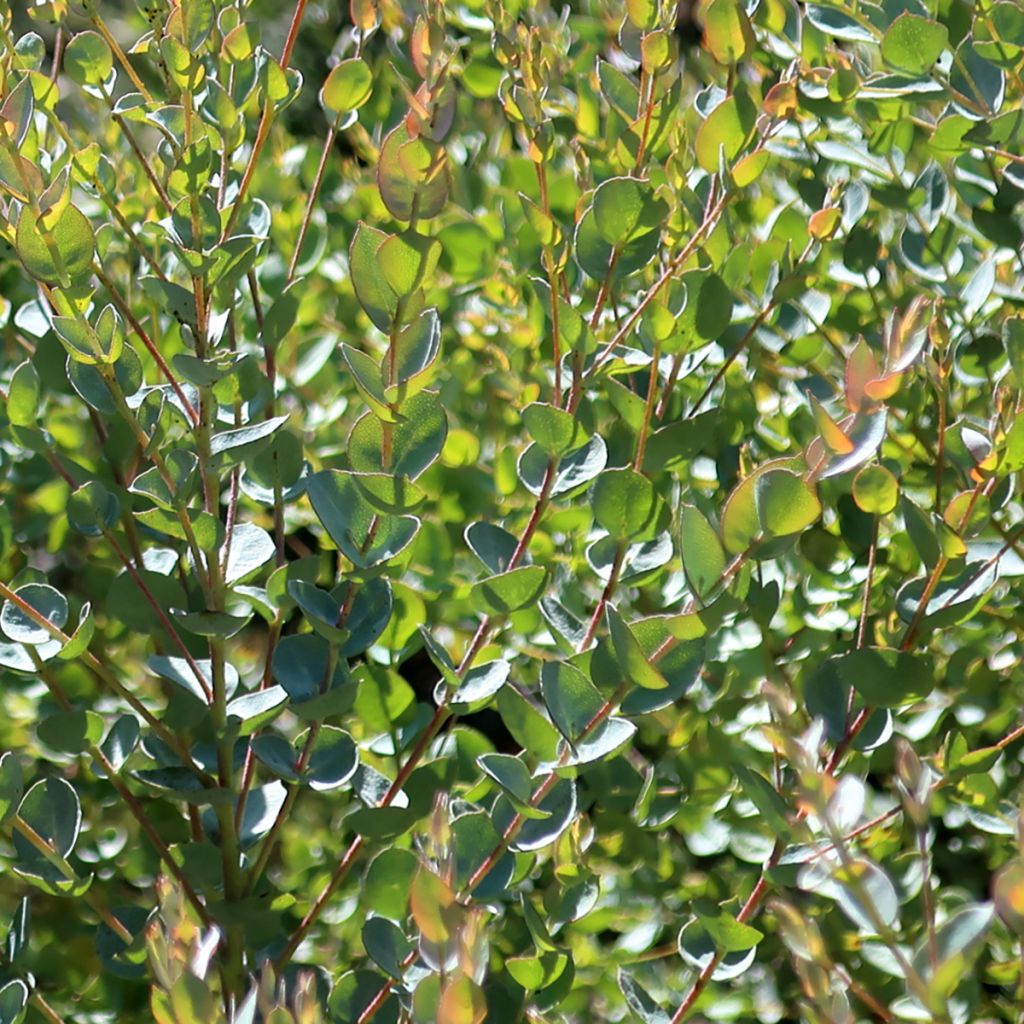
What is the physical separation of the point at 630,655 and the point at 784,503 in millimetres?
91

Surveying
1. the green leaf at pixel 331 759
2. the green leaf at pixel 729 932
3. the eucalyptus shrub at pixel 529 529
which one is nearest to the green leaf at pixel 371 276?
the eucalyptus shrub at pixel 529 529

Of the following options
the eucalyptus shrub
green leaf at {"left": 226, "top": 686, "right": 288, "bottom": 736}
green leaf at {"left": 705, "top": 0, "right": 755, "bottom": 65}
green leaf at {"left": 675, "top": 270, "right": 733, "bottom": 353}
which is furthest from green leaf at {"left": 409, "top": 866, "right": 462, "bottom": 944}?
green leaf at {"left": 705, "top": 0, "right": 755, "bottom": 65}

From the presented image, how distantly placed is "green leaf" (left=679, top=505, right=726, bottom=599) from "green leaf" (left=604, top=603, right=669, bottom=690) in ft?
0.11

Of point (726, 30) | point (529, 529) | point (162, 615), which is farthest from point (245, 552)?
point (726, 30)

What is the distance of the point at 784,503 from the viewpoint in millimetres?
548

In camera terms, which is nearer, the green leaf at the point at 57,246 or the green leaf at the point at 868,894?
the green leaf at the point at 868,894

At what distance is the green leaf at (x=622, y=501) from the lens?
2.13 ft

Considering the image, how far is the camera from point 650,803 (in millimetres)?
786

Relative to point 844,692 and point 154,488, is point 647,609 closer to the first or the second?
point 844,692

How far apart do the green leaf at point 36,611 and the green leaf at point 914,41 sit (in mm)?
529

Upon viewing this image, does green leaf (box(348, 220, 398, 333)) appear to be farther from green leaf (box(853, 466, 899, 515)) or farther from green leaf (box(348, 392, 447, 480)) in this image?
green leaf (box(853, 466, 899, 515))

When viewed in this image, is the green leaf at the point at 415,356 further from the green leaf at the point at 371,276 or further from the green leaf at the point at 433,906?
the green leaf at the point at 433,906

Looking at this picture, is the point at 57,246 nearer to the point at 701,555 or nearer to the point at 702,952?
the point at 701,555

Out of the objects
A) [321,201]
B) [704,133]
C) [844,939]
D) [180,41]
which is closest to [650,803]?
[844,939]
